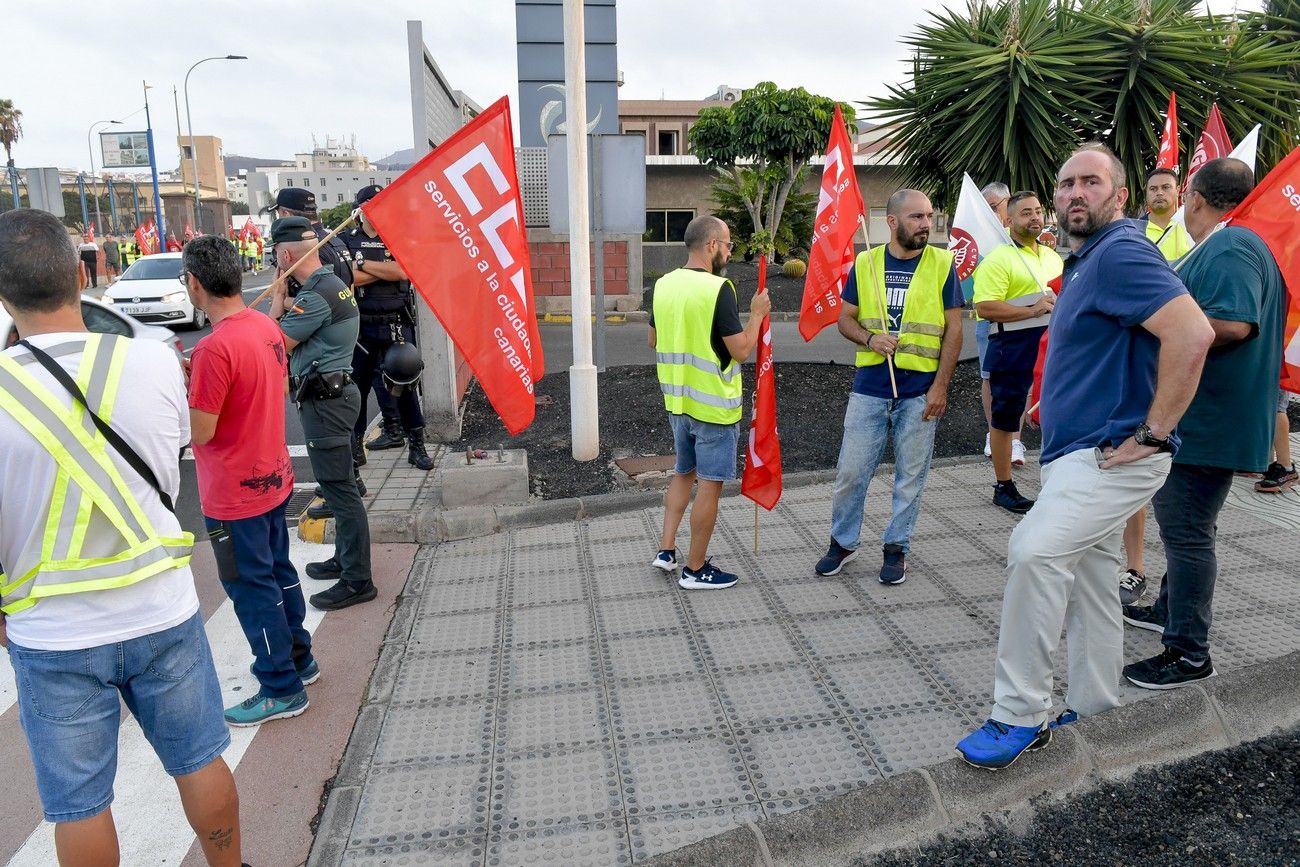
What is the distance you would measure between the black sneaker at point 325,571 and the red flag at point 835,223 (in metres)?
3.16

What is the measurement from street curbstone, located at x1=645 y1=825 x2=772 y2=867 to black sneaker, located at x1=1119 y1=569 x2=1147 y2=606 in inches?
105

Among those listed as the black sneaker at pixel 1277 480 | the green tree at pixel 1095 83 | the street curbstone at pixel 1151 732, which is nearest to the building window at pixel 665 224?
the green tree at pixel 1095 83

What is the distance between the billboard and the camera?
170ft

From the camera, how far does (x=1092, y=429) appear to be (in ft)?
9.73

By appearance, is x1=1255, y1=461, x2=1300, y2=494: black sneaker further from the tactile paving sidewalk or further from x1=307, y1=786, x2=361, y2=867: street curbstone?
x1=307, y1=786, x2=361, y2=867: street curbstone

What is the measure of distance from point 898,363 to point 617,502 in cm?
224

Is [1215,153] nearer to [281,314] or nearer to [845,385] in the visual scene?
[845,385]

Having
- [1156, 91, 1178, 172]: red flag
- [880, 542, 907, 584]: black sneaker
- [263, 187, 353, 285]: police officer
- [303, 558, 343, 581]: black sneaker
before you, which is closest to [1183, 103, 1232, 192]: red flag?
[1156, 91, 1178, 172]: red flag

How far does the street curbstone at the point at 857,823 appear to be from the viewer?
108 inches

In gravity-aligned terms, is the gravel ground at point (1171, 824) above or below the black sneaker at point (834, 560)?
below

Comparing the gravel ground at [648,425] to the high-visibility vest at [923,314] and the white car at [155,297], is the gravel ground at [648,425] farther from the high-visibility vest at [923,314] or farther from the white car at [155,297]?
the white car at [155,297]

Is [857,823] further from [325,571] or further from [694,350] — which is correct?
[325,571]

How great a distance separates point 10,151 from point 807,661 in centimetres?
6008

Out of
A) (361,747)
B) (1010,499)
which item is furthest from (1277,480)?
(361,747)
